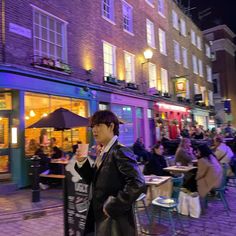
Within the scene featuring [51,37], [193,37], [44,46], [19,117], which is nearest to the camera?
[19,117]

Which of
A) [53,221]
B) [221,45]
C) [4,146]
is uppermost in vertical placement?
[221,45]

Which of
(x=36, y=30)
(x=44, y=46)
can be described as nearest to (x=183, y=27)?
(x=44, y=46)

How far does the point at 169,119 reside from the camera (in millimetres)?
21922

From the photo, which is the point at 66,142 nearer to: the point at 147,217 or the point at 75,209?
the point at 147,217

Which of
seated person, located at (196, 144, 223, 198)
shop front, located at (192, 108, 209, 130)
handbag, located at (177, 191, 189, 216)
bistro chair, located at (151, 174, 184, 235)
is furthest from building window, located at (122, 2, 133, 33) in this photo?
handbag, located at (177, 191, 189, 216)

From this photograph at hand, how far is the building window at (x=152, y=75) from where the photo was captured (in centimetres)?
1967

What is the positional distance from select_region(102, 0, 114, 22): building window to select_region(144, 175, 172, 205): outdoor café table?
1156 cm

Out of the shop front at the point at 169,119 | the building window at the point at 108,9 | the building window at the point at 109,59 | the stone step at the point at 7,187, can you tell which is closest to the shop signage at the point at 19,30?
the stone step at the point at 7,187

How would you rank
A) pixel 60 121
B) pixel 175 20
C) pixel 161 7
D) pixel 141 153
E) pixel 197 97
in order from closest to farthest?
pixel 60 121 < pixel 141 153 < pixel 161 7 < pixel 175 20 < pixel 197 97

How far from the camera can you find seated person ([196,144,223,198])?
6254 mm

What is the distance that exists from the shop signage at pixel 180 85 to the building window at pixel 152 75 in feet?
8.48

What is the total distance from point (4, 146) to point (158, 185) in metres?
6.35

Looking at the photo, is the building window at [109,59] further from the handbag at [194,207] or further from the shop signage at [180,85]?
the handbag at [194,207]

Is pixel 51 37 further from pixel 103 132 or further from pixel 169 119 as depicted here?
pixel 169 119
